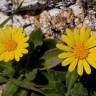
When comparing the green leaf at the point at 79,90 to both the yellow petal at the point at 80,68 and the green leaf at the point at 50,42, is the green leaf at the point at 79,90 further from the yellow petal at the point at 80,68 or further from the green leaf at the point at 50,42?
the green leaf at the point at 50,42

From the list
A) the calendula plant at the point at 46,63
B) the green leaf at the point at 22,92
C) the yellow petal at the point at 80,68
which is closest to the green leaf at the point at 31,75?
the calendula plant at the point at 46,63

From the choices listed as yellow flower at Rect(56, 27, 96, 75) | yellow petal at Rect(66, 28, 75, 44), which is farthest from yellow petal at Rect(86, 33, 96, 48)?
yellow petal at Rect(66, 28, 75, 44)

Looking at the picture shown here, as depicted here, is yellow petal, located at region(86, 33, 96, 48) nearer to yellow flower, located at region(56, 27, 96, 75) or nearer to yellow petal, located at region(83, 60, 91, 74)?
yellow flower, located at region(56, 27, 96, 75)

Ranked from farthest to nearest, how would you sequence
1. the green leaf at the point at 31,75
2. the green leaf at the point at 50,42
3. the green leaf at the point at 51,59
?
the green leaf at the point at 50,42 → the green leaf at the point at 51,59 → the green leaf at the point at 31,75

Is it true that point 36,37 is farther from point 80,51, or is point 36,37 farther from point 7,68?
point 80,51

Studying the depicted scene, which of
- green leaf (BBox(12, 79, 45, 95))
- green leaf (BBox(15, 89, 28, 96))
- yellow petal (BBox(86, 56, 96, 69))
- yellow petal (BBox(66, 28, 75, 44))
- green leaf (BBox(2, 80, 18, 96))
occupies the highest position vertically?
yellow petal (BBox(66, 28, 75, 44))

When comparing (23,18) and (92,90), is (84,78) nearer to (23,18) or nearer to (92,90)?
(92,90)

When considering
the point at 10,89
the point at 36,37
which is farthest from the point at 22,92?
the point at 36,37
